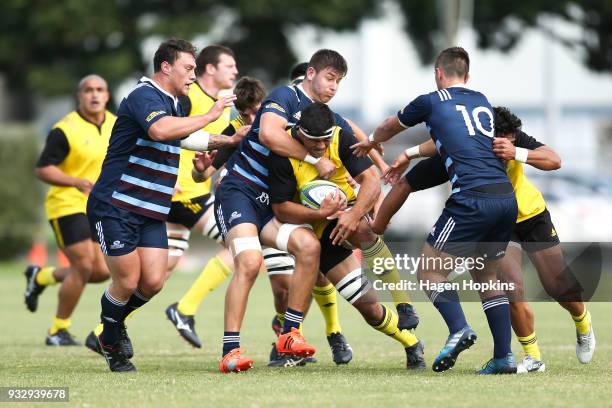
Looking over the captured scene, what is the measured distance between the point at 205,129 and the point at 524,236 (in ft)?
11.3

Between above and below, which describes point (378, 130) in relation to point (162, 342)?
above

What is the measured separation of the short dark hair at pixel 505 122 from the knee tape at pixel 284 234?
158 centimetres

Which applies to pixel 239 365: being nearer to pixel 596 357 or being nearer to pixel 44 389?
pixel 44 389

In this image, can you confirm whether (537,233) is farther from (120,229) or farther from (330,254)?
(120,229)

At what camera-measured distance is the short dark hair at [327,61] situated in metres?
9.33

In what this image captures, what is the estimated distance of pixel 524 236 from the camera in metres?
9.45

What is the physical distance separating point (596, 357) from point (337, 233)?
254cm

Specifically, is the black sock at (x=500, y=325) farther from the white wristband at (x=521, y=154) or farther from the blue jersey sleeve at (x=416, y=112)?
the blue jersey sleeve at (x=416, y=112)

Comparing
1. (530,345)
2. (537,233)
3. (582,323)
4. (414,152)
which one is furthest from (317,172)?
(582,323)

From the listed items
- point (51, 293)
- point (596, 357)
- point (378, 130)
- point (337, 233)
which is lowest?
point (51, 293)

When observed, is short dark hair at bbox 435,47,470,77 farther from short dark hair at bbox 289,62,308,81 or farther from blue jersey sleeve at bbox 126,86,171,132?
blue jersey sleeve at bbox 126,86,171,132

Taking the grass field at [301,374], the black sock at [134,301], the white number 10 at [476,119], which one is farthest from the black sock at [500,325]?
the black sock at [134,301]

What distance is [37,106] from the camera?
3875cm

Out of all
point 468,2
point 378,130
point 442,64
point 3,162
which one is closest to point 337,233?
point 378,130
